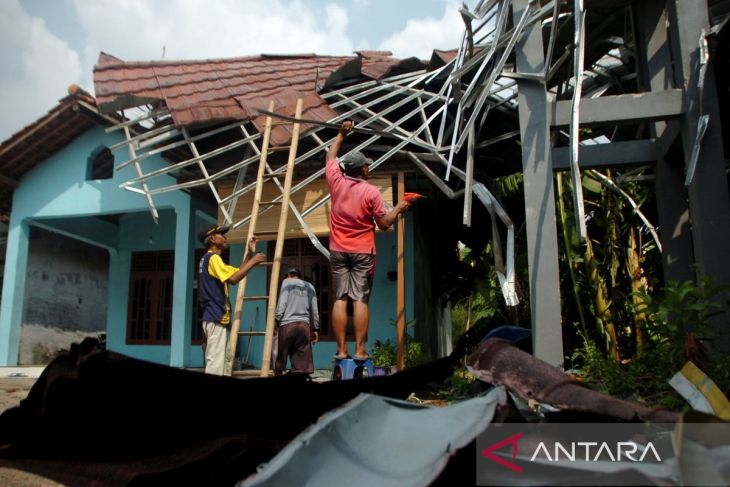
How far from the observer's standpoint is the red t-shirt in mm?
3725

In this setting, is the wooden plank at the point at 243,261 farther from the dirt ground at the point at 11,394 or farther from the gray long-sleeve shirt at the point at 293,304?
the dirt ground at the point at 11,394

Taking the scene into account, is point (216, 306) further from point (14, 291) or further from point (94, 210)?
point (14, 291)

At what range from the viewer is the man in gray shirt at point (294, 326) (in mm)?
4938

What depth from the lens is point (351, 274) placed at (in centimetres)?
370

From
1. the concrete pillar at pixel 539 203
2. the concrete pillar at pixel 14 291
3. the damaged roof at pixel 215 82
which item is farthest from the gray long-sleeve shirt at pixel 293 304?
the concrete pillar at pixel 14 291

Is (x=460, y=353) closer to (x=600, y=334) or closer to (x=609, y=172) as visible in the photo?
(x=600, y=334)

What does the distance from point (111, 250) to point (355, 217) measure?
7.76 m

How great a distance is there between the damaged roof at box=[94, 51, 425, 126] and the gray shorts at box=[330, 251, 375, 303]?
101 inches

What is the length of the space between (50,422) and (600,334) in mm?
4096

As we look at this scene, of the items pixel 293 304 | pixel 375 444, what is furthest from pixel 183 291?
pixel 375 444

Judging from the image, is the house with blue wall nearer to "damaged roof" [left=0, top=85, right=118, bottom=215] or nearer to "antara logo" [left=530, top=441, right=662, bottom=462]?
"damaged roof" [left=0, top=85, right=118, bottom=215]

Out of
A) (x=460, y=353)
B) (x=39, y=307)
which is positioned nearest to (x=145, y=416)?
(x=460, y=353)

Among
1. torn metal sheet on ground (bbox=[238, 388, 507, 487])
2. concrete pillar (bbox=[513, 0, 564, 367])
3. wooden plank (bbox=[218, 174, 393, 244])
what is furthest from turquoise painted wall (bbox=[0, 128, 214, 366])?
torn metal sheet on ground (bbox=[238, 388, 507, 487])

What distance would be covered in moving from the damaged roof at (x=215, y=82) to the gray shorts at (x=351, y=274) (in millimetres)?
2571
